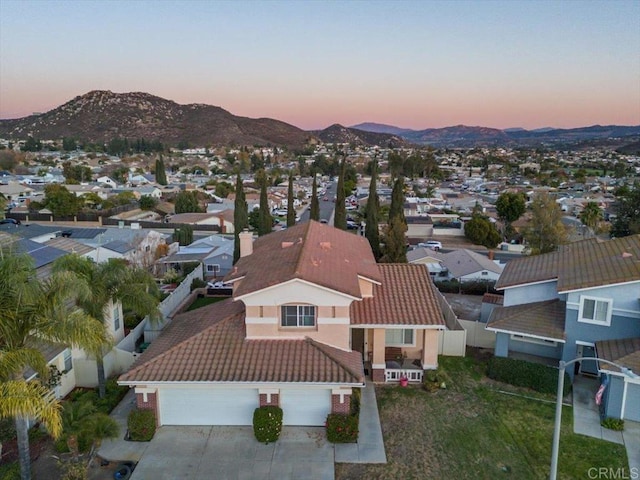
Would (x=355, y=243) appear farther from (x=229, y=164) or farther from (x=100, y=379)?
(x=229, y=164)

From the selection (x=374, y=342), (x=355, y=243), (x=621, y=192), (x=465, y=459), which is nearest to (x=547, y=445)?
(x=465, y=459)

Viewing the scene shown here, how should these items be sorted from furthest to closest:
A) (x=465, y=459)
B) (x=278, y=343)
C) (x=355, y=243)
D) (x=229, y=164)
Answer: (x=229, y=164) < (x=355, y=243) < (x=278, y=343) < (x=465, y=459)

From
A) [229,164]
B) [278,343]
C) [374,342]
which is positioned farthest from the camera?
[229,164]

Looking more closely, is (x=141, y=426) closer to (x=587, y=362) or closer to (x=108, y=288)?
(x=108, y=288)

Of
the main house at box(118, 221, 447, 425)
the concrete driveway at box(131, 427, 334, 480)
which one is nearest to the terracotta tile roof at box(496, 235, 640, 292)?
the main house at box(118, 221, 447, 425)

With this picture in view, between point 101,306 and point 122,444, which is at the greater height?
point 101,306

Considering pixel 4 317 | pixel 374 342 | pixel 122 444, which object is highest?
pixel 4 317

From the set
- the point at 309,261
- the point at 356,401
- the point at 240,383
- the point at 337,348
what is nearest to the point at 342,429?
the point at 356,401
